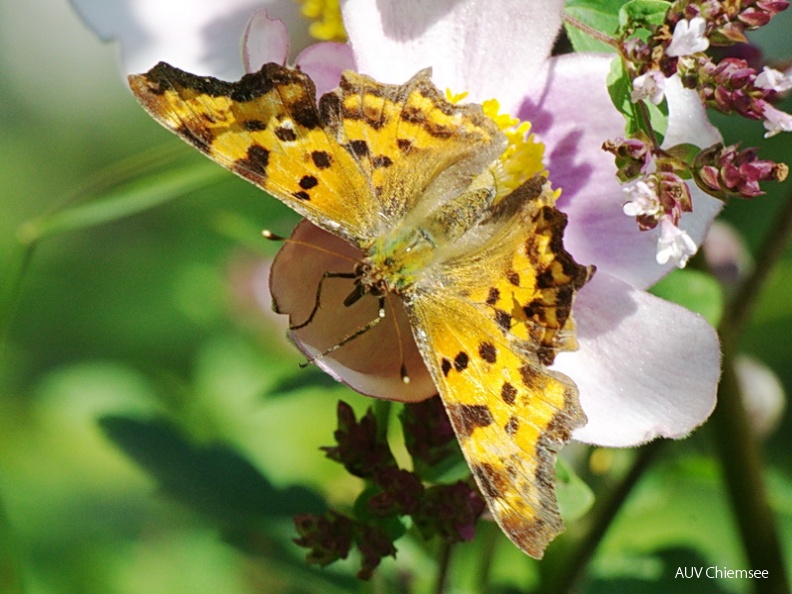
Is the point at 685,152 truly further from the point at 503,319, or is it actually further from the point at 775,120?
the point at 503,319

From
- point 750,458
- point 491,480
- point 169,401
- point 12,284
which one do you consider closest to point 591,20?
point 491,480

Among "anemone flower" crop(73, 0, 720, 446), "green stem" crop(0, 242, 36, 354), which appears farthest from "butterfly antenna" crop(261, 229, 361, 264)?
"green stem" crop(0, 242, 36, 354)

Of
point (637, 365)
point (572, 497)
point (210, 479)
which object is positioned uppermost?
point (637, 365)

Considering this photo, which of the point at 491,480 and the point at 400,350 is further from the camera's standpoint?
the point at 400,350

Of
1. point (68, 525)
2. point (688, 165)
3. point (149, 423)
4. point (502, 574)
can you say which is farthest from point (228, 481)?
point (688, 165)

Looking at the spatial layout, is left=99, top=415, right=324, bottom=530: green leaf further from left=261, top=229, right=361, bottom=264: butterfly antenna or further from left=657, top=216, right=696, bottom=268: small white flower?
left=657, top=216, right=696, bottom=268: small white flower

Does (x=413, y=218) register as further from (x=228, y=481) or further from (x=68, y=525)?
(x=68, y=525)
